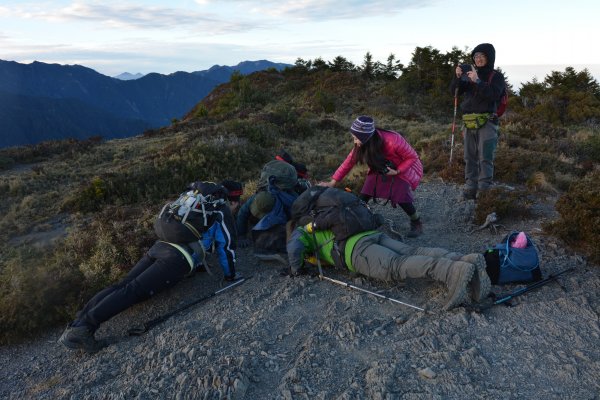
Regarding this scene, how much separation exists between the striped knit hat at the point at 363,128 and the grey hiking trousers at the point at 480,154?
2.34 m

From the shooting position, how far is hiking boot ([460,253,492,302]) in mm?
3803

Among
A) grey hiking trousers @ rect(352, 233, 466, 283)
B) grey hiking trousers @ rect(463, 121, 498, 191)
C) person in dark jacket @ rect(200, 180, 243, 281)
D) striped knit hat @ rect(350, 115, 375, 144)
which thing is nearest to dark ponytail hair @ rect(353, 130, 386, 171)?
striped knit hat @ rect(350, 115, 375, 144)

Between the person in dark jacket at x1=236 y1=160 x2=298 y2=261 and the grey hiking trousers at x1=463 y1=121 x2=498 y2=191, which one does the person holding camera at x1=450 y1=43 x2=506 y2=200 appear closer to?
the grey hiking trousers at x1=463 y1=121 x2=498 y2=191

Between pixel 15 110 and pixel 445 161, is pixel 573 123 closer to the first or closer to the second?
pixel 445 161

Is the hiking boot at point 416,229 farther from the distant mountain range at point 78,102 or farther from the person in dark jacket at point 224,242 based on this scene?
the distant mountain range at point 78,102

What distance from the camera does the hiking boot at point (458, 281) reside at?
3736mm

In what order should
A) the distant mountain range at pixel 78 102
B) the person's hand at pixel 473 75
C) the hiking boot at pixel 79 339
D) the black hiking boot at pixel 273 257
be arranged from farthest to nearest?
1. the distant mountain range at pixel 78 102
2. the person's hand at pixel 473 75
3. the black hiking boot at pixel 273 257
4. the hiking boot at pixel 79 339

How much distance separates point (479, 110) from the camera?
656 cm

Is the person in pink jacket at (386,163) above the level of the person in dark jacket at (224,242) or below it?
above

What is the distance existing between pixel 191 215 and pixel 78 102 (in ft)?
487

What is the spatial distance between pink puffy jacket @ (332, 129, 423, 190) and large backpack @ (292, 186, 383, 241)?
2.90 ft

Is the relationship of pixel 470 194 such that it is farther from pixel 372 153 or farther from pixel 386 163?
pixel 372 153

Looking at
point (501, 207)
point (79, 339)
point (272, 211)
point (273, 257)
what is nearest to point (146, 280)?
point (79, 339)

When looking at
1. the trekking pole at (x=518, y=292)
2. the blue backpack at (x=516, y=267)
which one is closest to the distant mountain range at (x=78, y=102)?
the blue backpack at (x=516, y=267)
